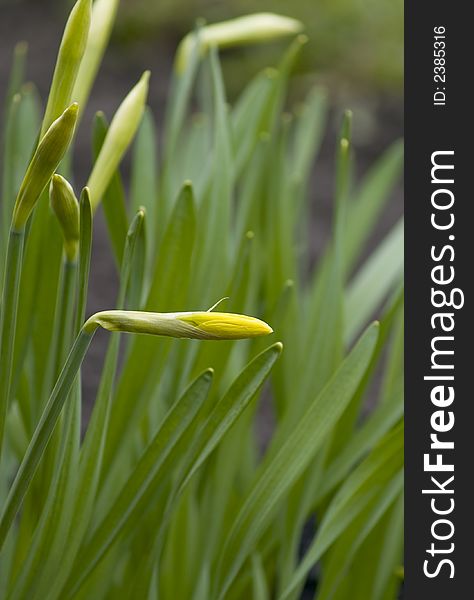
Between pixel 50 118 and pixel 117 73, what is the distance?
2.41 m

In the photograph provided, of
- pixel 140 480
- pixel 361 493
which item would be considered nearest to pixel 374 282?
pixel 361 493

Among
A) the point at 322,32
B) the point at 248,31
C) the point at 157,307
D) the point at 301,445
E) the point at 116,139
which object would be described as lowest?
the point at 301,445

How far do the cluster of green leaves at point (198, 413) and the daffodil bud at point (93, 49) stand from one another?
6cm

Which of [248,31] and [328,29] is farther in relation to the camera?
[328,29]

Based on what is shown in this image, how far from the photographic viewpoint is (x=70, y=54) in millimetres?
559

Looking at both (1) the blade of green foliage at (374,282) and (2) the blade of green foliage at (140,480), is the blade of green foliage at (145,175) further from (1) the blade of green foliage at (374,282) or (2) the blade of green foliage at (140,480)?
(2) the blade of green foliage at (140,480)

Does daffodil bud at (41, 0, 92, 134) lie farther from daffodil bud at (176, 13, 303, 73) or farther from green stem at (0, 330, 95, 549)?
daffodil bud at (176, 13, 303, 73)

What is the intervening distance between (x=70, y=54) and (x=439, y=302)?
1.32ft

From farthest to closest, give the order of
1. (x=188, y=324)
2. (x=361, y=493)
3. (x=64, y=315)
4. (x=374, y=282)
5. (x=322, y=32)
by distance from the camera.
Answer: (x=322, y=32)
(x=374, y=282)
(x=361, y=493)
(x=64, y=315)
(x=188, y=324)

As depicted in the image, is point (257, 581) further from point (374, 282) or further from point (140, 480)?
point (374, 282)

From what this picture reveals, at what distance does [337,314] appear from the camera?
924mm

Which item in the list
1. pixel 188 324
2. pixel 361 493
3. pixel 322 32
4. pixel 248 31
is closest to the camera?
pixel 188 324

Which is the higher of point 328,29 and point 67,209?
point 328,29

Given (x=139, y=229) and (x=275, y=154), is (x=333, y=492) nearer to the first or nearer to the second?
(x=275, y=154)
